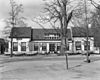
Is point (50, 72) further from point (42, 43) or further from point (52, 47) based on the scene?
point (42, 43)

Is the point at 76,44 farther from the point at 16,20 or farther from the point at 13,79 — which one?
the point at 13,79

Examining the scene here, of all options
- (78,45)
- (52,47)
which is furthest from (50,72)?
(78,45)

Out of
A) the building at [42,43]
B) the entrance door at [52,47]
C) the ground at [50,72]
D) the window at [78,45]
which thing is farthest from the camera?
the window at [78,45]

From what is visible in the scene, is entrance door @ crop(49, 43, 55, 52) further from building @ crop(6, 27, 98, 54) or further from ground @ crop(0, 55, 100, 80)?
ground @ crop(0, 55, 100, 80)

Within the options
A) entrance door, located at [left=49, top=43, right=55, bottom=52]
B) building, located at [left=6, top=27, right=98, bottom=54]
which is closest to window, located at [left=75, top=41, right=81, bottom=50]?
building, located at [left=6, top=27, right=98, bottom=54]

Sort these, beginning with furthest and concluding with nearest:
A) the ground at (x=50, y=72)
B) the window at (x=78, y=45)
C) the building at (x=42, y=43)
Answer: the window at (x=78, y=45)
the building at (x=42, y=43)
the ground at (x=50, y=72)

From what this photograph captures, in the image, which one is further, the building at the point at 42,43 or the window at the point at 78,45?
the window at the point at 78,45

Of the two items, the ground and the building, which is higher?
the building

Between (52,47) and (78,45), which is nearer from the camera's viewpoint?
(52,47)

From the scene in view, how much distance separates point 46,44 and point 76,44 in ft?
29.7

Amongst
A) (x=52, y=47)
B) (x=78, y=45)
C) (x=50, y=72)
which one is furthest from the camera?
(x=78, y=45)

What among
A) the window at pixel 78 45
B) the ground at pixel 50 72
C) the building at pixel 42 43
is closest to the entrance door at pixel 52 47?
the building at pixel 42 43

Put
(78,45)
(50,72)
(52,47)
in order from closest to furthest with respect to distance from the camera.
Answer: (50,72) < (52,47) < (78,45)

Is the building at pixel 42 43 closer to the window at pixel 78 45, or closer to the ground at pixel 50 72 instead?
the window at pixel 78 45
